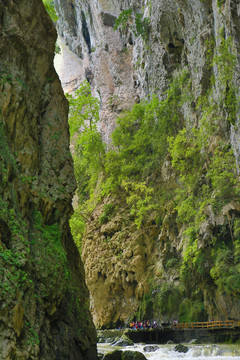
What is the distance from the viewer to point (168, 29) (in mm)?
31375

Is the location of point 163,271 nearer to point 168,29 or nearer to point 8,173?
point 8,173

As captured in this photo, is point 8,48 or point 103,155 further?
point 103,155

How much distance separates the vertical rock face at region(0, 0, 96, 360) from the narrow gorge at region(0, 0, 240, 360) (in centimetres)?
5

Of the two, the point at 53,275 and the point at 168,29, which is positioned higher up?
the point at 168,29

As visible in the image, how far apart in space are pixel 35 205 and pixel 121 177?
2064cm

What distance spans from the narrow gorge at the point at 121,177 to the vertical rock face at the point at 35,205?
48 mm

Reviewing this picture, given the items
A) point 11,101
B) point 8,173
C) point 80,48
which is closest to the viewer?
point 8,173

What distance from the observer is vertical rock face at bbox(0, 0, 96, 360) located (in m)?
7.98

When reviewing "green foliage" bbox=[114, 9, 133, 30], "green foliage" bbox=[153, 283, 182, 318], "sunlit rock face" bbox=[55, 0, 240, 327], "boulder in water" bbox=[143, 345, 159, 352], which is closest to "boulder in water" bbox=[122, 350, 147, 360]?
"boulder in water" bbox=[143, 345, 159, 352]

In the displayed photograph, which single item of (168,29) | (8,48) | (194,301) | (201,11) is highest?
(168,29)

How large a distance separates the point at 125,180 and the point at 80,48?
33781 mm

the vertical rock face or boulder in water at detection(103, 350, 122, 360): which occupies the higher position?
the vertical rock face

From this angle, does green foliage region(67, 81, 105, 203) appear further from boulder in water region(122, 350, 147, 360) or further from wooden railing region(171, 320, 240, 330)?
boulder in water region(122, 350, 147, 360)

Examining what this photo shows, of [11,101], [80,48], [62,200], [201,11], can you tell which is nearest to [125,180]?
[201,11]
